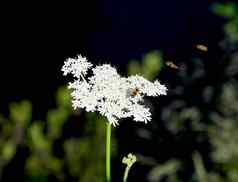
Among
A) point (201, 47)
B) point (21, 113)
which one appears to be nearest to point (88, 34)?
point (201, 47)

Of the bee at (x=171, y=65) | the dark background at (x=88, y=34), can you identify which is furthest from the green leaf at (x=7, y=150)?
the bee at (x=171, y=65)

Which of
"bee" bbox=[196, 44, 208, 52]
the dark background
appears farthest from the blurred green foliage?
"bee" bbox=[196, 44, 208, 52]

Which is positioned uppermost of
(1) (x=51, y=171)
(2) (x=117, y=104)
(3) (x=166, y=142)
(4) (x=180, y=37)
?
(4) (x=180, y=37)

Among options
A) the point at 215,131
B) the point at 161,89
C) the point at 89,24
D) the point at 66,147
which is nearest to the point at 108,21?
the point at 89,24

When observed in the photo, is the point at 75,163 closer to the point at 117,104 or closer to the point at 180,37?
the point at 117,104

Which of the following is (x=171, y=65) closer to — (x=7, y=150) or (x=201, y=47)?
(x=201, y=47)

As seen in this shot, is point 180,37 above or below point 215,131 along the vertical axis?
above

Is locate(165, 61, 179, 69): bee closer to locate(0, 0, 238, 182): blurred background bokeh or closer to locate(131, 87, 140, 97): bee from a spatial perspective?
locate(0, 0, 238, 182): blurred background bokeh
